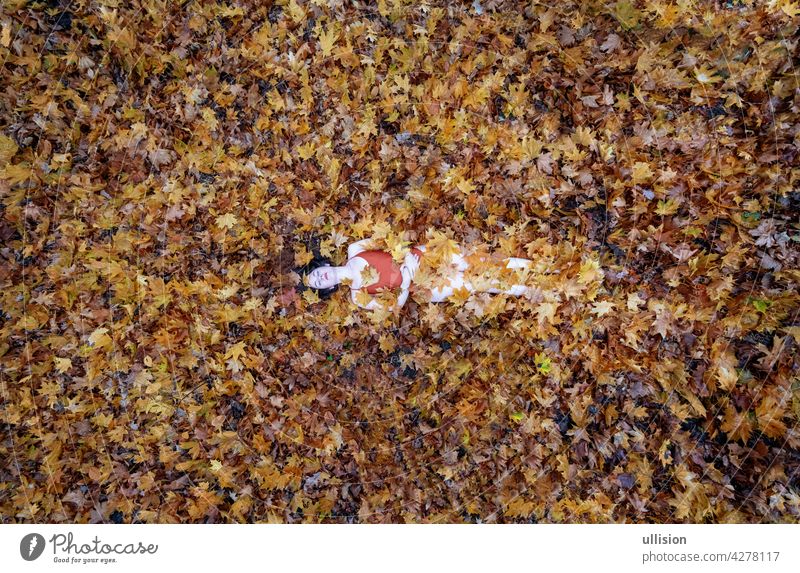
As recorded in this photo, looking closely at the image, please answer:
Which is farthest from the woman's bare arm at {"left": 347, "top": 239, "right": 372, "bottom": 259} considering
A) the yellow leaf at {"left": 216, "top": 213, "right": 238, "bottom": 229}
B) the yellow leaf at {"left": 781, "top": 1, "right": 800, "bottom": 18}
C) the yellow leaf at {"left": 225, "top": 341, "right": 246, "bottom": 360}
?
the yellow leaf at {"left": 781, "top": 1, "right": 800, "bottom": 18}

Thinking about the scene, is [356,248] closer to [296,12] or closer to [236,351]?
[236,351]

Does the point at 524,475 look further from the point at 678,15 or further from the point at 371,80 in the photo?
the point at 678,15

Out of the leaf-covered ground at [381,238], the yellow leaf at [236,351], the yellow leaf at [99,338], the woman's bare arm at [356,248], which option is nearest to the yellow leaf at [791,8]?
the leaf-covered ground at [381,238]

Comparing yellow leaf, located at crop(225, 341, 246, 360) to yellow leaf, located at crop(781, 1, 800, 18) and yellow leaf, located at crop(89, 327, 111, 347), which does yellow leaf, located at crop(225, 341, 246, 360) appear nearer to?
yellow leaf, located at crop(89, 327, 111, 347)

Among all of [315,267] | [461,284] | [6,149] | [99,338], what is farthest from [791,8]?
[6,149]
